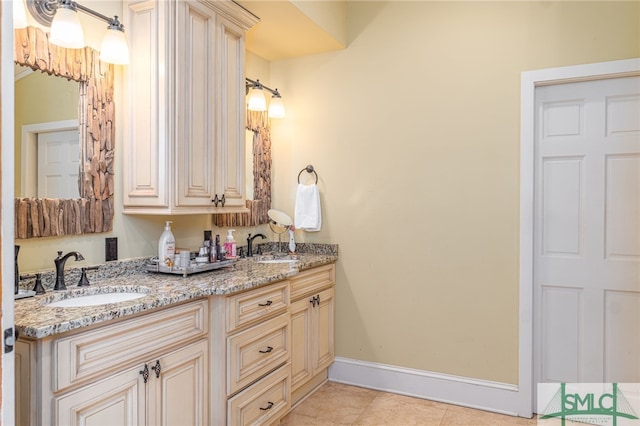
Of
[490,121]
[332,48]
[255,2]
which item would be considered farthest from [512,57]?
[255,2]

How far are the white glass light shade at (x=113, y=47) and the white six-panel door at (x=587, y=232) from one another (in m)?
2.34

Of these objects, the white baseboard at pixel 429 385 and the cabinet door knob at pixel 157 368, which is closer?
the cabinet door knob at pixel 157 368

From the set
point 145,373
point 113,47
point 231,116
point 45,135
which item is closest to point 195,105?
point 231,116

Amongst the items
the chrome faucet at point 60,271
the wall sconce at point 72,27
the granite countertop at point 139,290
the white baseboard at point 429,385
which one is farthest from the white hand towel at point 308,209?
the chrome faucet at point 60,271

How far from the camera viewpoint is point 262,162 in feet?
10.7

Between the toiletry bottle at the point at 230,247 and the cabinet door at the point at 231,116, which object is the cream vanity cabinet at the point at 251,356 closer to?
the toiletry bottle at the point at 230,247

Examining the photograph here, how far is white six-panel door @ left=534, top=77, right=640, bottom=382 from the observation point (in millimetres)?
2514

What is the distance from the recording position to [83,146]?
206 cm

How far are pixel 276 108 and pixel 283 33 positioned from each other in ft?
1.68

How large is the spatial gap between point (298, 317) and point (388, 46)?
6.23 ft

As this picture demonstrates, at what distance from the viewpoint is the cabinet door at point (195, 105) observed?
216 cm

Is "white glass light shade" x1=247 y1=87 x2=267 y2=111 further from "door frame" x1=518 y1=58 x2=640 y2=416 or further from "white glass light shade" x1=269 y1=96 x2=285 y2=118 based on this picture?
"door frame" x1=518 y1=58 x2=640 y2=416

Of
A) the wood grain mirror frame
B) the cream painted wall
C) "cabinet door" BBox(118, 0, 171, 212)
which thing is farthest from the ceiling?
the wood grain mirror frame

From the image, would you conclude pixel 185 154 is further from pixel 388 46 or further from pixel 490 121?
pixel 490 121
